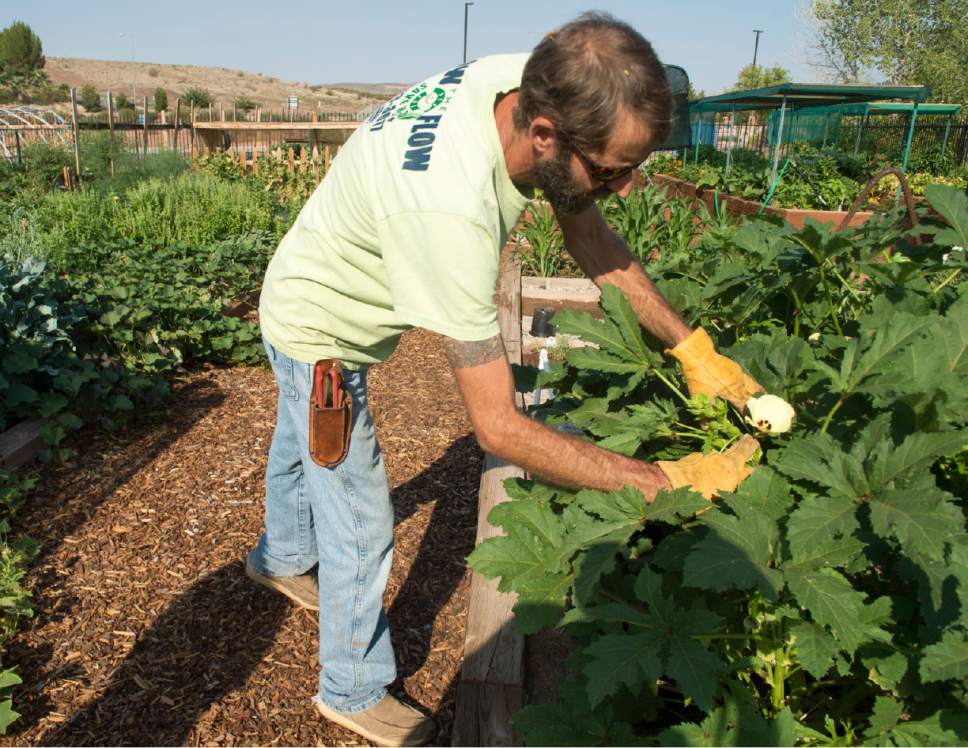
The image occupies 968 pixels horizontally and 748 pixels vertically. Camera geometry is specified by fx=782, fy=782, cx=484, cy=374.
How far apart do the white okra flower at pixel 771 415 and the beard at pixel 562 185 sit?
686mm

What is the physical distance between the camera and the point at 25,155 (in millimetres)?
15852

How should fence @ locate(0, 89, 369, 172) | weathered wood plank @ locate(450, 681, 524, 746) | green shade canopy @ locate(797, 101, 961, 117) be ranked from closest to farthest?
weathered wood plank @ locate(450, 681, 524, 746) → green shade canopy @ locate(797, 101, 961, 117) → fence @ locate(0, 89, 369, 172)

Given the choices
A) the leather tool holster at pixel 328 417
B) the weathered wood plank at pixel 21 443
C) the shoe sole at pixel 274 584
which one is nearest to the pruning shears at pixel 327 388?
the leather tool holster at pixel 328 417

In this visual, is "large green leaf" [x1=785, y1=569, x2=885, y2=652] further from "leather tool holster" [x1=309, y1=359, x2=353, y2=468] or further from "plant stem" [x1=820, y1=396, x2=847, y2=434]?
"leather tool holster" [x1=309, y1=359, x2=353, y2=468]

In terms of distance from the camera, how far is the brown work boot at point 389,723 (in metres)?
2.45

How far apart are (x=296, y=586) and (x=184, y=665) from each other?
47cm

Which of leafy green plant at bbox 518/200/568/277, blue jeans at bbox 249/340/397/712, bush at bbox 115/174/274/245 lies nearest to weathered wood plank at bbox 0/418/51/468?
blue jeans at bbox 249/340/397/712

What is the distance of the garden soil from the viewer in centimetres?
259

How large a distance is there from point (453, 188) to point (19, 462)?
3205mm

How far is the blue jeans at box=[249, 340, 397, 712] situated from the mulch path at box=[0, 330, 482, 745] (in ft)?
A: 0.88

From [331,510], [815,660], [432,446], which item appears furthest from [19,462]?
[815,660]

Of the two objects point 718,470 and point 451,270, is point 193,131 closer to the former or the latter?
point 451,270

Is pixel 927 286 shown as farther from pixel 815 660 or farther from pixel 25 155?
pixel 25 155

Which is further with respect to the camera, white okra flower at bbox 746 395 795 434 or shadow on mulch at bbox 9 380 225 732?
shadow on mulch at bbox 9 380 225 732
